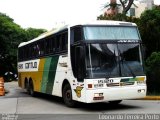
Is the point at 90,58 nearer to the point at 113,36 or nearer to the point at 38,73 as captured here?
the point at 113,36

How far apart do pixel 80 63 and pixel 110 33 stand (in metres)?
1.68

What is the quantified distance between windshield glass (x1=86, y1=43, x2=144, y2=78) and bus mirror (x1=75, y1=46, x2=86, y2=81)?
178 millimetres

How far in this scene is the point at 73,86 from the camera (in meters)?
15.6

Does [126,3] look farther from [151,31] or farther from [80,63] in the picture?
[80,63]

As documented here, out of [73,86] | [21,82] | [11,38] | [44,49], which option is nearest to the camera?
[73,86]

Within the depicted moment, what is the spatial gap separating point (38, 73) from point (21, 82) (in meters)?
5.18

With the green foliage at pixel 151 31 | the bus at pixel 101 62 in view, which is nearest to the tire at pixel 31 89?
the bus at pixel 101 62

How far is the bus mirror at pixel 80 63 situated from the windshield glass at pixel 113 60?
0.58ft

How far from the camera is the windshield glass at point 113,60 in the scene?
47.6 feet

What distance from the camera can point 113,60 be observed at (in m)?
14.8

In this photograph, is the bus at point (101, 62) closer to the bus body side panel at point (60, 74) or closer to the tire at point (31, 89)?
the bus body side panel at point (60, 74)

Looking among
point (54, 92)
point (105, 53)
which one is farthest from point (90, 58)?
point (54, 92)

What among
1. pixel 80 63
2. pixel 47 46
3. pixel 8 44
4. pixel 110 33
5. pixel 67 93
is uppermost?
pixel 8 44

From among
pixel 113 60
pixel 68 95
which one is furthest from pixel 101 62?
pixel 68 95
